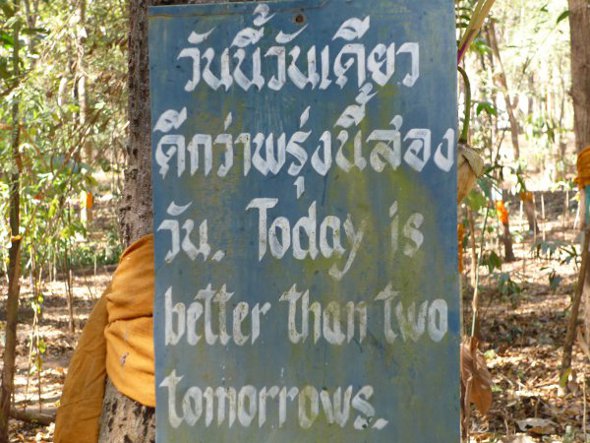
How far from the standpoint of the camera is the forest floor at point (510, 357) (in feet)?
16.1

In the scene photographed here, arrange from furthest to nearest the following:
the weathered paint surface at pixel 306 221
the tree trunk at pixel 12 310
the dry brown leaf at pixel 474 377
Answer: the tree trunk at pixel 12 310, the dry brown leaf at pixel 474 377, the weathered paint surface at pixel 306 221

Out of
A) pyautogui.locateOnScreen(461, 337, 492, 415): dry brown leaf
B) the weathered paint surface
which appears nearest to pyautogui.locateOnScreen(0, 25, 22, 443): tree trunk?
pyautogui.locateOnScreen(461, 337, 492, 415): dry brown leaf

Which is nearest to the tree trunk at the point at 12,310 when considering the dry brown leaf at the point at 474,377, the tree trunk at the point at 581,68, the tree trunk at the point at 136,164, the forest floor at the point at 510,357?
the forest floor at the point at 510,357

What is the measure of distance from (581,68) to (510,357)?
250 cm

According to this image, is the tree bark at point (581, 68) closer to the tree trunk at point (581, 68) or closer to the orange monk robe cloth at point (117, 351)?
the tree trunk at point (581, 68)

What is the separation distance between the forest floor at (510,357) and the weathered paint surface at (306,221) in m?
2.08

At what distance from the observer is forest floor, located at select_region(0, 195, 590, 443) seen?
16.1 feet

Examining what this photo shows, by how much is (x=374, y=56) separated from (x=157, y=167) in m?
0.51

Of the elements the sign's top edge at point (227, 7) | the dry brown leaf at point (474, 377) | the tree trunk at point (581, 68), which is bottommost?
the dry brown leaf at point (474, 377)

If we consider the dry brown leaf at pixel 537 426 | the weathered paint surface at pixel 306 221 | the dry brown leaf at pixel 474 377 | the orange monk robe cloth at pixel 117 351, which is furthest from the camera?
the dry brown leaf at pixel 537 426

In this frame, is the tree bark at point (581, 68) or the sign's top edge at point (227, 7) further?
the tree bark at point (581, 68)

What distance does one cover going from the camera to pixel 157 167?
1.94m

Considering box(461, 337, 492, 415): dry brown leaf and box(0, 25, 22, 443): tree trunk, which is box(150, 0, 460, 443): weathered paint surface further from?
box(0, 25, 22, 443): tree trunk

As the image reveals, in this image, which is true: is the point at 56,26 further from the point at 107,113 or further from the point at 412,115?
the point at 412,115
